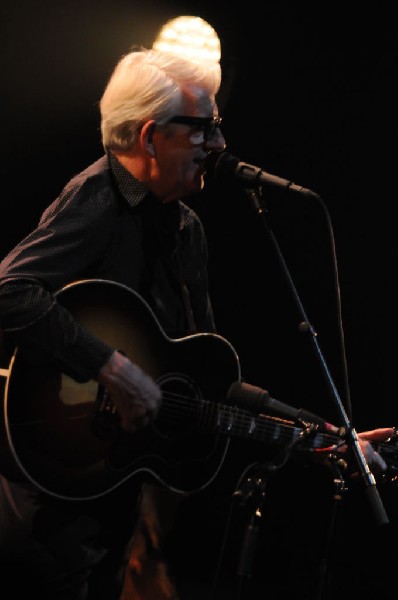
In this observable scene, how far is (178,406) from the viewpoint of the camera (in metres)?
2.28

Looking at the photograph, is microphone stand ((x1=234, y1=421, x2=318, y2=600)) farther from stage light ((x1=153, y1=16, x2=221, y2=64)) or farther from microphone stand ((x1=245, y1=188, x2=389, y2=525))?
stage light ((x1=153, y1=16, x2=221, y2=64))

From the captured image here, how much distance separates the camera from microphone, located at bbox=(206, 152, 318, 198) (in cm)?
224

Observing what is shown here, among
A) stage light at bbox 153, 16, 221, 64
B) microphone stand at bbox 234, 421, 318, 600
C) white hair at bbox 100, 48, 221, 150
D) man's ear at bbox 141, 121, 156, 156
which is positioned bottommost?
microphone stand at bbox 234, 421, 318, 600

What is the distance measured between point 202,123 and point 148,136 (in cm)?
19

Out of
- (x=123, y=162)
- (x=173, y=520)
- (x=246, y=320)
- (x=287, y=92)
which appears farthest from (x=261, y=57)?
(x=173, y=520)

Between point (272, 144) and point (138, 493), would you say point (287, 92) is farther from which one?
point (138, 493)

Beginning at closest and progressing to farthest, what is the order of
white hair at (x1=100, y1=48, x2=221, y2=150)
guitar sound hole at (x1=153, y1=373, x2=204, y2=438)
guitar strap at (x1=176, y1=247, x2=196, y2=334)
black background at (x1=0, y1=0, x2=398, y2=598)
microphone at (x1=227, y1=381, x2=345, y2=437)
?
microphone at (x1=227, y1=381, x2=345, y2=437), guitar sound hole at (x1=153, y1=373, x2=204, y2=438), white hair at (x1=100, y1=48, x2=221, y2=150), guitar strap at (x1=176, y1=247, x2=196, y2=334), black background at (x1=0, y1=0, x2=398, y2=598)

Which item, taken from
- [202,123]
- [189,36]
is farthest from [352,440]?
[189,36]

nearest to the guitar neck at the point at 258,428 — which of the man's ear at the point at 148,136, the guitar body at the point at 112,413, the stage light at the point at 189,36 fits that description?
the guitar body at the point at 112,413

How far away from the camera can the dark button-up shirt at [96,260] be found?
6.58 feet

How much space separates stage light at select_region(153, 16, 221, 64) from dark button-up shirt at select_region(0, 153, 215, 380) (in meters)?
1.00

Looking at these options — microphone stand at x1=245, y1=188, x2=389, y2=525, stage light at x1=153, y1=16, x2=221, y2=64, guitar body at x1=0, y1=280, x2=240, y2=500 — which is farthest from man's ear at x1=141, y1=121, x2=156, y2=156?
stage light at x1=153, y1=16, x2=221, y2=64

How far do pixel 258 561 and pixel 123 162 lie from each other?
7.35ft

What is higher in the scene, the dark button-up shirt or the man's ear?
the man's ear
